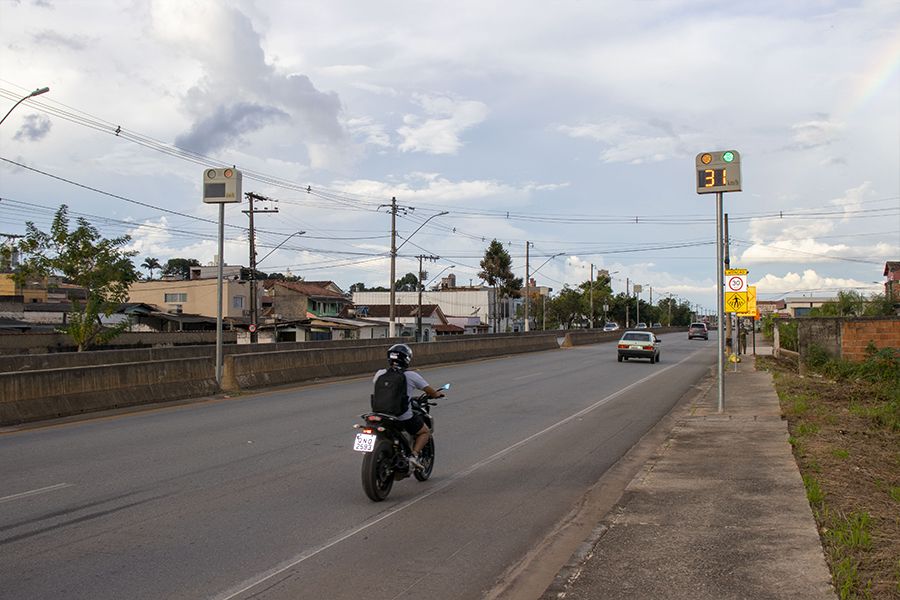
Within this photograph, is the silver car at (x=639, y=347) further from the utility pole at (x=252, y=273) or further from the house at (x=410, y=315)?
the house at (x=410, y=315)

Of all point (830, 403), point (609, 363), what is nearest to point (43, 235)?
point (609, 363)

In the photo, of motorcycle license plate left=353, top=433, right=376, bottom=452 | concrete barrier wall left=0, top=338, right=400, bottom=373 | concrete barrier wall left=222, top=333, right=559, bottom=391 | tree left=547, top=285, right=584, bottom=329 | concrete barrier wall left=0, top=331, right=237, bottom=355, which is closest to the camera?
motorcycle license plate left=353, top=433, right=376, bottom=452

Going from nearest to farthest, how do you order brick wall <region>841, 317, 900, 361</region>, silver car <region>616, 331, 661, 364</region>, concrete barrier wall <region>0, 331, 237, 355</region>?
brick wall <region>841, 317, 900, 361</region>
silver car <region>616, 331, 661, 364</region>
concrete barrier wall <region>0, 331, 237, 355</region>

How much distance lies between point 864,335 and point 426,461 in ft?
65.8

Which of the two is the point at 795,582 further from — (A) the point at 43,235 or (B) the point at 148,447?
(A) the point at 43,235

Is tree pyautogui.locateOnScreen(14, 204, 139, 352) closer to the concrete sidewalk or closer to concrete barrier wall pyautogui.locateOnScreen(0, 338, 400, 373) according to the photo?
concrete barrier wall pyautogui.locateOnScreen(0, 338, 400, 373)

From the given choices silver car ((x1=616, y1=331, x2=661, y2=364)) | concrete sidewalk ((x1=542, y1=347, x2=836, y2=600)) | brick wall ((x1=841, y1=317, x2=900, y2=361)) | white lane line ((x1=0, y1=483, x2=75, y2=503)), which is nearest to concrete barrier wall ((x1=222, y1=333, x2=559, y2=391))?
silver car ((x1=616, y1=331, x2=661, y2=364))

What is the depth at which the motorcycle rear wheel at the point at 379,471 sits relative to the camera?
8.00 m

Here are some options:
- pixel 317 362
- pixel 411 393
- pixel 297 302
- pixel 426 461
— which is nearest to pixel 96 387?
pixel 317 362

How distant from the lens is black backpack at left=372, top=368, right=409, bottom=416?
323 inches

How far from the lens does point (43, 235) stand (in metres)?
36.9

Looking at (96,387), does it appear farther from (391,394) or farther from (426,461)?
(391,394)

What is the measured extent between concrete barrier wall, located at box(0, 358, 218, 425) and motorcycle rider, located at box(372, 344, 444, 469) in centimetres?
911

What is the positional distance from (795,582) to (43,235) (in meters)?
38.4
